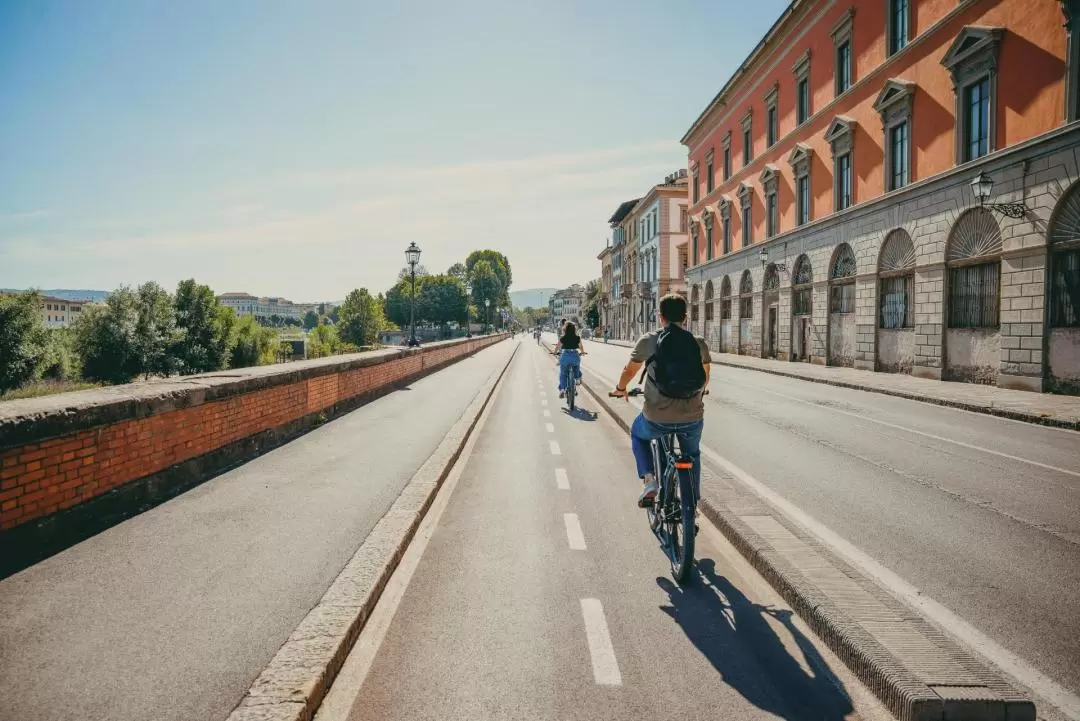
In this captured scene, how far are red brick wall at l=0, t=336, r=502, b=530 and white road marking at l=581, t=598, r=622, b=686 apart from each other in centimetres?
354

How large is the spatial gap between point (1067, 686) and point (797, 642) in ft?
3.50

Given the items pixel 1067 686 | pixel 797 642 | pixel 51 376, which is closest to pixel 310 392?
pixel 797 642

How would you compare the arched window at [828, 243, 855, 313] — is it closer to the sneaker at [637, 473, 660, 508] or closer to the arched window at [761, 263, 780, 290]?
the arched window at [761, 263, 780, 290]

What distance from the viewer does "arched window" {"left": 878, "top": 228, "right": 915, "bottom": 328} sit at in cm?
1875

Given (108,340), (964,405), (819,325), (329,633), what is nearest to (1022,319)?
(964,405)

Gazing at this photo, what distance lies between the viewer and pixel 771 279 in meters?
29.2

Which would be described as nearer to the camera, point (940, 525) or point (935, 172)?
point (940, 525)

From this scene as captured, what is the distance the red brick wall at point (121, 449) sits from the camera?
12.8 feet

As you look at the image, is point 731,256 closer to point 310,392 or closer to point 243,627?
point 310,392

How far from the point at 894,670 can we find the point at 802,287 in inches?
1002

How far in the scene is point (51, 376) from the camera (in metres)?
34.0

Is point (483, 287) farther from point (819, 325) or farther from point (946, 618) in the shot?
point (946, 618)

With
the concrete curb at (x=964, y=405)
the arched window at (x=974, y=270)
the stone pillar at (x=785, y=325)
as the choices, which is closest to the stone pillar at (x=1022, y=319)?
the arched window at (x=974, y=270)

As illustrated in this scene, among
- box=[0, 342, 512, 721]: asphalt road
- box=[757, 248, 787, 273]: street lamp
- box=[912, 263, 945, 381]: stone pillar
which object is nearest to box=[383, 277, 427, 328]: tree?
box=[757, 248, 787, 273]: street lamp
